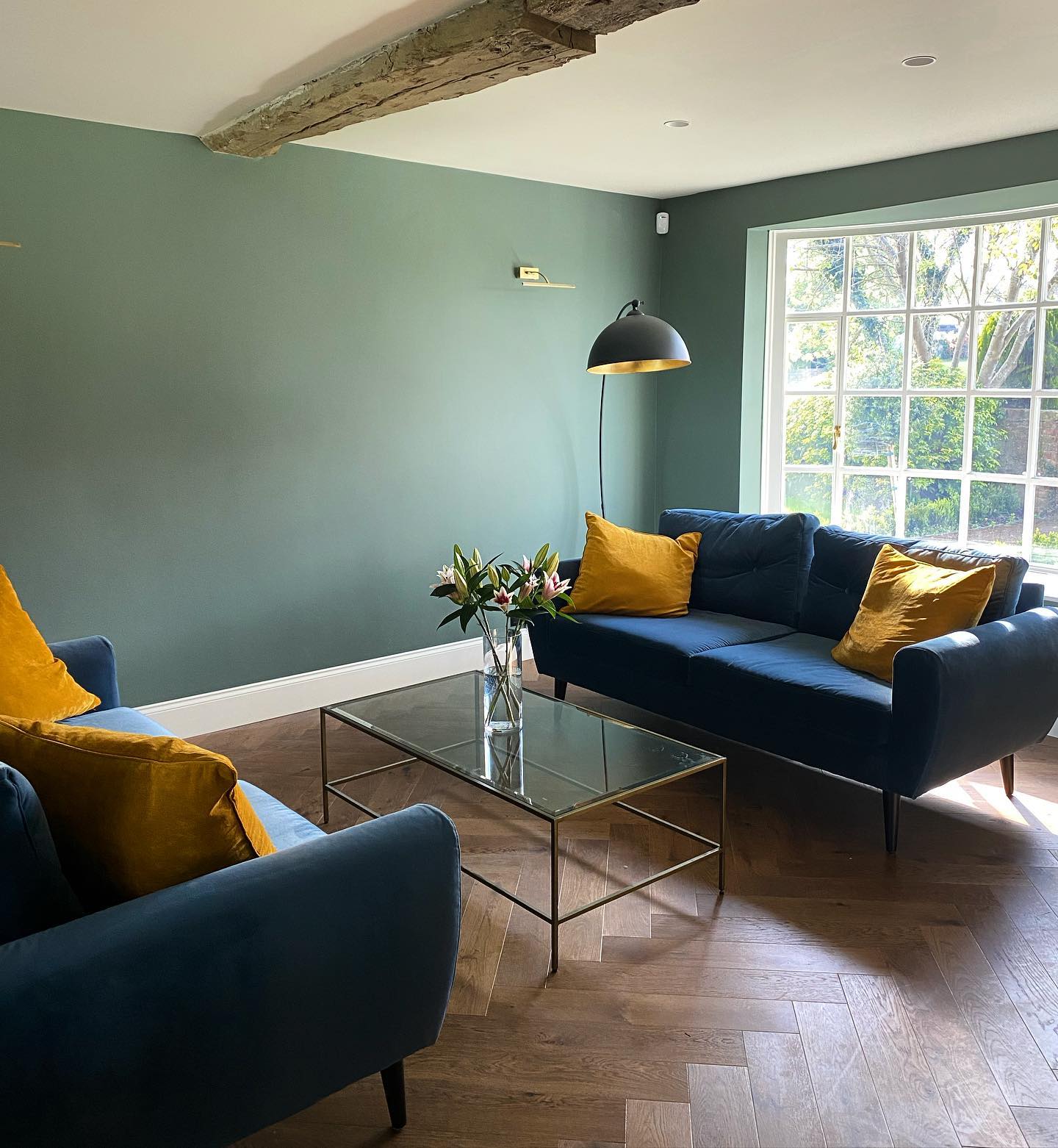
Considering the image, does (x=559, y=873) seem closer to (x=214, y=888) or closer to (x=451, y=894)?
(x=451, y=894)

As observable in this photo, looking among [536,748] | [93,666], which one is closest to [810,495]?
[536,748]

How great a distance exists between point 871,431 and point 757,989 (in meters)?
3.27

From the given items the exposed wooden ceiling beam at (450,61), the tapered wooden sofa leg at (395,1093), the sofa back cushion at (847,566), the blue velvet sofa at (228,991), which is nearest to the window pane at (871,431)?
the sofa back cushion at (847,566)

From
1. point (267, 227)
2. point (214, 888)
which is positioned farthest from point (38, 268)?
point (214, 888)

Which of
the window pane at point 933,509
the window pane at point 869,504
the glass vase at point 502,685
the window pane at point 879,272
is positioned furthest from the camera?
the window pane at point 869,504

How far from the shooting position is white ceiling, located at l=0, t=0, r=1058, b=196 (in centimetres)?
275

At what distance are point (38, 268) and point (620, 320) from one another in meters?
2.10

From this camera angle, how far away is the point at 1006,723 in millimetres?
3277

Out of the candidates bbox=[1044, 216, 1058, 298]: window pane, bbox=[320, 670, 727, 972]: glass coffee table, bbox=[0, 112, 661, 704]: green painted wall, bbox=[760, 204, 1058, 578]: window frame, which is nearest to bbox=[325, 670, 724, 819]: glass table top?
bbox=[320, 670, 727, 972]: glass coffee table

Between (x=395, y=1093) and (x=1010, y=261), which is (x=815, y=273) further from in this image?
(x=395, y=1093)

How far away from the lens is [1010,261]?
4.54 m

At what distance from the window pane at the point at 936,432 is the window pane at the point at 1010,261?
0.47m

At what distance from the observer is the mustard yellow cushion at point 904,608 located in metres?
3.36

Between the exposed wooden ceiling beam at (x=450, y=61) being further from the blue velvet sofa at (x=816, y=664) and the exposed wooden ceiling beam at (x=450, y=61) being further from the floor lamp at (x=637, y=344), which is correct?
the blue velvet sofa at (x=816, y=664)
